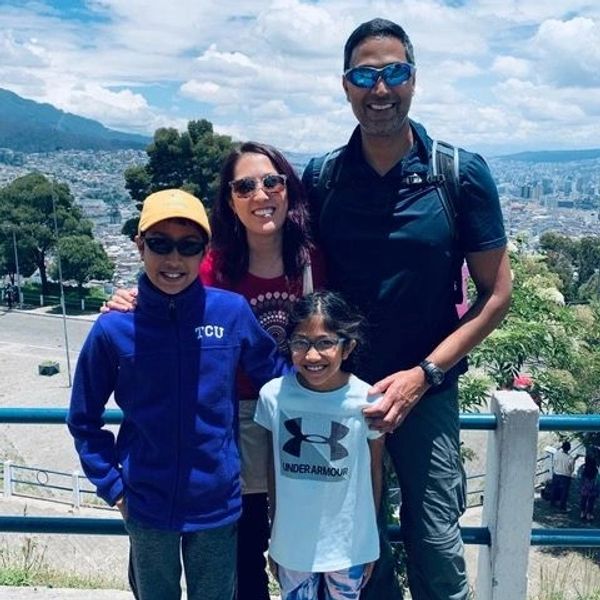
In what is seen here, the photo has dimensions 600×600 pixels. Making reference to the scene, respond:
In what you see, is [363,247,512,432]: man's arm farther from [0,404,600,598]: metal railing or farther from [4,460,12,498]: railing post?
[4,460,12,498]: railing post

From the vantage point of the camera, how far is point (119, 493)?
2.27m

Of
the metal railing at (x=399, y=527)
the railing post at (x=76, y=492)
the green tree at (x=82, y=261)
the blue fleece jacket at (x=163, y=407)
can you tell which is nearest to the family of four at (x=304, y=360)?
the blue fleece jacket at (x=163, y=407)

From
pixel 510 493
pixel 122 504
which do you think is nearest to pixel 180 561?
pixel 122 504

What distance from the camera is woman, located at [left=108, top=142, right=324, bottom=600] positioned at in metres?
2.46

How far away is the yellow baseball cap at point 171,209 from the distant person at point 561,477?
1090 cm

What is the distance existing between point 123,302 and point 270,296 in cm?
48

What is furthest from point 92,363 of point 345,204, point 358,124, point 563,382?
point 563,382

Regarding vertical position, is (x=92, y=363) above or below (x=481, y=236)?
below

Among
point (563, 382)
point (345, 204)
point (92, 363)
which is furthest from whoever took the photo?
point (563, 382)

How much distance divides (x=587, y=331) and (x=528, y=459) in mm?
9017

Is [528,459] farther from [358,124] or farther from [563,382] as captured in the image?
[563,382]

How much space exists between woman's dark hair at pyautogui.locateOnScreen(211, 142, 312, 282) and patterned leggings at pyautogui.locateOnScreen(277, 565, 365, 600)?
0.97 meters

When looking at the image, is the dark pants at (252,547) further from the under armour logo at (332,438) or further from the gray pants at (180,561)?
the under armour logo at (332,438)

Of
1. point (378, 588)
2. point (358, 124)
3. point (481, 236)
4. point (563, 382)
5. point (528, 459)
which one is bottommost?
point (563, 382)
